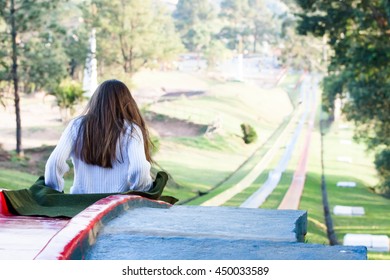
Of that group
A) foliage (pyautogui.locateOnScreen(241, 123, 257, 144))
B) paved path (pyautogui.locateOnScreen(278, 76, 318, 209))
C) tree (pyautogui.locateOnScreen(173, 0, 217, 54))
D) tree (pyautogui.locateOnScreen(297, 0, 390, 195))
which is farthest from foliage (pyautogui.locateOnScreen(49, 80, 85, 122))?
tree (pyautogui.locateOnScreen(173, 0, 217, 54))

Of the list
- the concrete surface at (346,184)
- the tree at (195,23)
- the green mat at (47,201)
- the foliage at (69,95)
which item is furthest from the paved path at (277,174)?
the green mat at (47,201)

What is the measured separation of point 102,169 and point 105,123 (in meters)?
0.26

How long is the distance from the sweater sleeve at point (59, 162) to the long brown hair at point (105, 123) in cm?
6

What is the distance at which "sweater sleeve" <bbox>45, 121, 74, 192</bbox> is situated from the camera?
5.21 meters

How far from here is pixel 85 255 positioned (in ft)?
11.6

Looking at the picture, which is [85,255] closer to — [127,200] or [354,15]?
[127,200]

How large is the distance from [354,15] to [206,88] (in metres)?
49.7

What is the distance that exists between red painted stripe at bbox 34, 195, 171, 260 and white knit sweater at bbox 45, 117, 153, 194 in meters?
0.81

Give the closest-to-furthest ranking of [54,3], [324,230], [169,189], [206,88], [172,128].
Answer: [324,230] → [54,3] → [169,189] → [172,128] → [206,88]

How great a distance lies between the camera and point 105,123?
17.2 feet

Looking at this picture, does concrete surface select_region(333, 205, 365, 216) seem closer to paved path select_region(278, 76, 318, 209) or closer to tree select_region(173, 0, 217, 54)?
paved path select_region(278, 76, 318, 209)

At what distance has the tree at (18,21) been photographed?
1003 inches

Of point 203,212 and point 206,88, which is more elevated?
point 203,212
